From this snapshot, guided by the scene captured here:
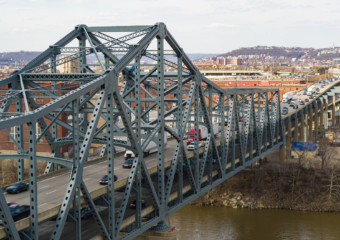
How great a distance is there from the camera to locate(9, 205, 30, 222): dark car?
17.6 m

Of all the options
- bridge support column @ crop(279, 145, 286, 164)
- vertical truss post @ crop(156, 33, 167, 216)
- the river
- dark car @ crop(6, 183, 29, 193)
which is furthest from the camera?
bridge support column @ crop(279, 145, 286, 164)

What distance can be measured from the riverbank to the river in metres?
1.17

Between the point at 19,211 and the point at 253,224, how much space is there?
34794mm

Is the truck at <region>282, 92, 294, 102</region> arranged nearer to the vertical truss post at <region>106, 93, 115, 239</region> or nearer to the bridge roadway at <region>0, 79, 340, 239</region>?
the bridge roadway at <region>0, 79, 340, 239</region>

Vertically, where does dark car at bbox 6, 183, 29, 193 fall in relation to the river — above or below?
above

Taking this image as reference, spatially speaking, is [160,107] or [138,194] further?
[160,107]

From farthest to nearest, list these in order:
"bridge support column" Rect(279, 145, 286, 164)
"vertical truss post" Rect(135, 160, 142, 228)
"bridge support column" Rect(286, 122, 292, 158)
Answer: "bridge support column" Rect(286, 122, 292, 158) < "bridge support column" Rect(279, 145, 286, 164) < "vertical truss post" Rect(135, 160, 142, 228)

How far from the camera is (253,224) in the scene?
48.9 metres

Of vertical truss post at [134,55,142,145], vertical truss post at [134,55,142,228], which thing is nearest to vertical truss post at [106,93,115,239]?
vertical truss post at [134,55,142,228]

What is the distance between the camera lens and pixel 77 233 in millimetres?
18750

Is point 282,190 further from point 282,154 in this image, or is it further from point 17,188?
point 17,188

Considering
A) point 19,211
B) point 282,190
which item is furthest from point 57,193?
point 282,190

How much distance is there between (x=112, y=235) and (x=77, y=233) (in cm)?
274

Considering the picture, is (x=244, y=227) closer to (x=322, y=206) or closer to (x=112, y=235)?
(x=322, y=206)
